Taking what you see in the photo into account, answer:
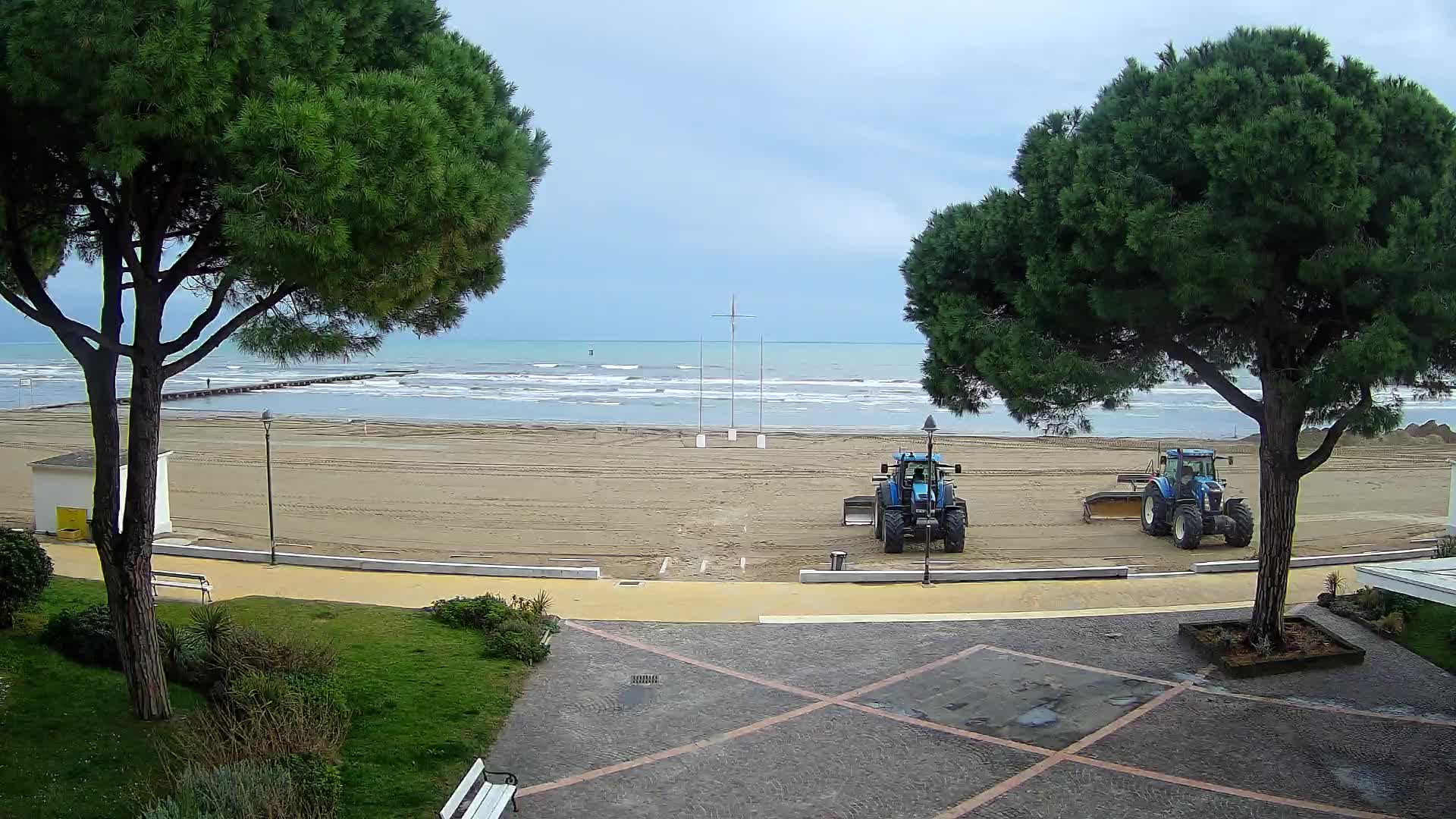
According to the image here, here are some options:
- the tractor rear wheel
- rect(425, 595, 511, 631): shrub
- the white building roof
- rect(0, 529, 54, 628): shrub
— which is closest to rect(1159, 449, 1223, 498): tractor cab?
the tractor rear wheel

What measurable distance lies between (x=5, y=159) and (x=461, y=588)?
7.58 m

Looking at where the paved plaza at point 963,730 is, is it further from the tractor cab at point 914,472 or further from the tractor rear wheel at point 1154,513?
the tractor rear wheel at point 1154,513

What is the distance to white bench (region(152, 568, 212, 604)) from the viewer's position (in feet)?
35.3

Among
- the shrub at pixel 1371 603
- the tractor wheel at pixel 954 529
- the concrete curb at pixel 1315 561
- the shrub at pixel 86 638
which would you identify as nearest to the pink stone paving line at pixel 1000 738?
the shrub at pixel 1371 603

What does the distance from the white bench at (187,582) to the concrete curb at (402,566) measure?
122 cm

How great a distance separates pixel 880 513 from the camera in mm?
17844

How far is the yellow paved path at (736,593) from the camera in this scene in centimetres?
1138

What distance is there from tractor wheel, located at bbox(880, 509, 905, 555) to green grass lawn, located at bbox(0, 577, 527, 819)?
8456 mm

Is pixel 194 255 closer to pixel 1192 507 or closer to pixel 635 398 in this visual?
pixel 1192 507

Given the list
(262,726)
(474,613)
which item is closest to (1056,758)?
(262,726)

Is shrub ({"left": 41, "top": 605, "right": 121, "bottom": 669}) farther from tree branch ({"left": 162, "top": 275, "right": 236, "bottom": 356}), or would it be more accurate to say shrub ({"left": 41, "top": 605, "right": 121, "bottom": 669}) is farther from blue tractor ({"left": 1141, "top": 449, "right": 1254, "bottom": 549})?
blue tractor ({"left": 1141, "top": 449, "right": 1254, "bottom": 549})

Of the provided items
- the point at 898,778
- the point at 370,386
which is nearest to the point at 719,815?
the point at 898,778

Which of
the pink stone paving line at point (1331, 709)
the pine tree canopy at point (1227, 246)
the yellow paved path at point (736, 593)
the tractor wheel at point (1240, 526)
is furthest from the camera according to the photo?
the tractor wheel at point (1240, 526)

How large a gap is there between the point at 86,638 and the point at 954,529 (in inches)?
497
